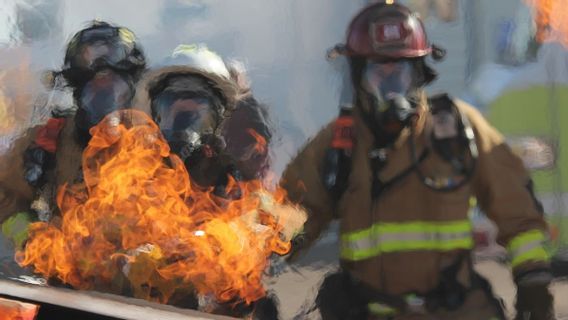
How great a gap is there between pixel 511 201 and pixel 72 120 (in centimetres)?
183

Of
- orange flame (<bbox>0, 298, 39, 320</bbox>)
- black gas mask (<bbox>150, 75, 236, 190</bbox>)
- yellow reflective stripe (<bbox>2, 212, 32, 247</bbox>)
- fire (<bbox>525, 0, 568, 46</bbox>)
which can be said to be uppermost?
fire (<bbox>525, 0, 568, 46</bbox>)

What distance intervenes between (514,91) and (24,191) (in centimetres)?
202

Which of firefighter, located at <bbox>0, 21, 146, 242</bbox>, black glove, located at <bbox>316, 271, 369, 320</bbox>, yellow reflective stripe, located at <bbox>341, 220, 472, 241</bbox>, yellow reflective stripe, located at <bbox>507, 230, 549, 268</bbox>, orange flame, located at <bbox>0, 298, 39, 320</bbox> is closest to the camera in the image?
orange flame, located at <bbox>0, 298, 39, 320</bbox>

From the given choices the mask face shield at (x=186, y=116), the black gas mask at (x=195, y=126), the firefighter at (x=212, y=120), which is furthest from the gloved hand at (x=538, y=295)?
the mask face shield at (x=186, y=116)

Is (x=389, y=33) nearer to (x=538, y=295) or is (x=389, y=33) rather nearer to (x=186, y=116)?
(x=186, y=116)

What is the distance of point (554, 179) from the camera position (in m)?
2.46

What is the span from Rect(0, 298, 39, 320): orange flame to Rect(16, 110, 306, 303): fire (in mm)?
451

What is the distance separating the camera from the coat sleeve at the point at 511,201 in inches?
91.6

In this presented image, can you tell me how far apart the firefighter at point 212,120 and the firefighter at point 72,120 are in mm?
225

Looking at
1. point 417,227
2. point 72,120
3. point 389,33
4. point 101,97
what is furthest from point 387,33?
point 72,120

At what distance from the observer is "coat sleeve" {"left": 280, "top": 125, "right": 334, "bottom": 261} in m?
2.60

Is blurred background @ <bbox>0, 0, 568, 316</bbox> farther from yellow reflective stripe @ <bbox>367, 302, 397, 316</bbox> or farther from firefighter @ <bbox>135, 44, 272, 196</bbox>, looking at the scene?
yellow reflective stripe @ <bbox>367, 302, 397, 316</bbox>

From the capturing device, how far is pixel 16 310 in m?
2.02

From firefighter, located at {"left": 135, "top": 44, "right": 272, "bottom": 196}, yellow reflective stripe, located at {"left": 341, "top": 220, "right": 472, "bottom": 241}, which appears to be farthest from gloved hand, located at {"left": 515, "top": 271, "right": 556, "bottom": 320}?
firefighter, located at {"left": 135, "top": 44, "right": 272, "bottom": 196}
